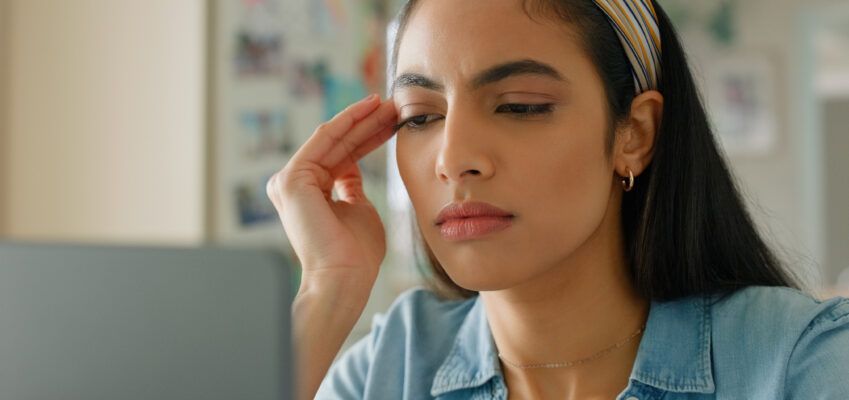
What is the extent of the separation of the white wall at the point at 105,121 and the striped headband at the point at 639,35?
3.20ft

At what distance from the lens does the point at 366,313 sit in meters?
2.50

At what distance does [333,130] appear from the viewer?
49.1 inches

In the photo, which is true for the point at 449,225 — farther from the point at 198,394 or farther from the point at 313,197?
the point at 198,394

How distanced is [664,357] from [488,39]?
0.44 m

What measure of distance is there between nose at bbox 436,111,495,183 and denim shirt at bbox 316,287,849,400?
0.31 metres

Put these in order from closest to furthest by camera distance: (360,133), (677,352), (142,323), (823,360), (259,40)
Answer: (142,323)
(823,360)
(677,352)
(360,133)
(259,40)

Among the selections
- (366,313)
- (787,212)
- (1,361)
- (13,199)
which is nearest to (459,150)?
(1,361)

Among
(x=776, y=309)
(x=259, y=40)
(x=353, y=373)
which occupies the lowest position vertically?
(x=353, y=373)

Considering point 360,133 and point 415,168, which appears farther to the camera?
point 360,133

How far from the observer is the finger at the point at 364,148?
1240mm

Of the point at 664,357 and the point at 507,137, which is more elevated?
the point at 507,137

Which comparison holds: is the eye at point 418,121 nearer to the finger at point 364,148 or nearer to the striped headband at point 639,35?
the finger at point 364,148

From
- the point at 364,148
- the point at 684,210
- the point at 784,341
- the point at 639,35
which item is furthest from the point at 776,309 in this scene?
the point at 364,148

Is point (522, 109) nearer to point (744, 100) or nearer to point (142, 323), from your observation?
point (142, 323)
